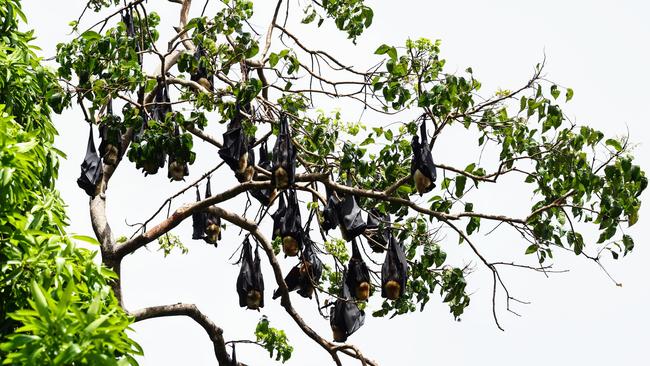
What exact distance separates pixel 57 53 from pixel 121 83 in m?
0.68

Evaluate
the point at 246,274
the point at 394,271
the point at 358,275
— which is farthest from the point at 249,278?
the point at 394,271

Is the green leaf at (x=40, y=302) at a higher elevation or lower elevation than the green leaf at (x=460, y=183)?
lower

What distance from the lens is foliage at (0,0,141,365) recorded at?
4.79m

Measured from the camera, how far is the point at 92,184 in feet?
35.9

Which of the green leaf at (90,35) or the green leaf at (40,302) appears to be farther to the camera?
the green leaf at (90,35)

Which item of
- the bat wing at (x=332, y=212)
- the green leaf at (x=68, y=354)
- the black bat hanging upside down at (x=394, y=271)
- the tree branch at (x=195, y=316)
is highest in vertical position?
the bat wing at (x=332, y=212)

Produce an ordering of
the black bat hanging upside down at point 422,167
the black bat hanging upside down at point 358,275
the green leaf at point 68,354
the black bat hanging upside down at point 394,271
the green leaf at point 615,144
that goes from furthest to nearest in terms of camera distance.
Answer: the black bat hanging upside down at point 358,275, the black bat hanging upside down at point 394,271, the black bat hanging upside down at point 422,167, the green leaf at point 615,144, the green leaf at point 68,354

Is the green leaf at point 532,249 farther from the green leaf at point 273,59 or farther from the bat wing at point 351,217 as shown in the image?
the green leaf at point 273,59

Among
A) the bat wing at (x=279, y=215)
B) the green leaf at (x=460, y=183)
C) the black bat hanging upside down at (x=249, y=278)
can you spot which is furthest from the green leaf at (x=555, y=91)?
the black bat hanging upside down at (x=249, y=278)

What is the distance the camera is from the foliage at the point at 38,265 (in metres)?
4.79

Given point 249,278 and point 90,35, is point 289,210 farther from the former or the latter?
point 90,35

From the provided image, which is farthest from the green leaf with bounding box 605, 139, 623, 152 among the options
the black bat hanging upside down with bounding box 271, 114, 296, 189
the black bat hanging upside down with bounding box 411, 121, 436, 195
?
the black bat hanging upside down with bounding box 271, 114, 296, 189

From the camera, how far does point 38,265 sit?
217 inches

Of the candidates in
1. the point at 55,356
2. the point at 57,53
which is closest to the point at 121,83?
the point at 57,53
